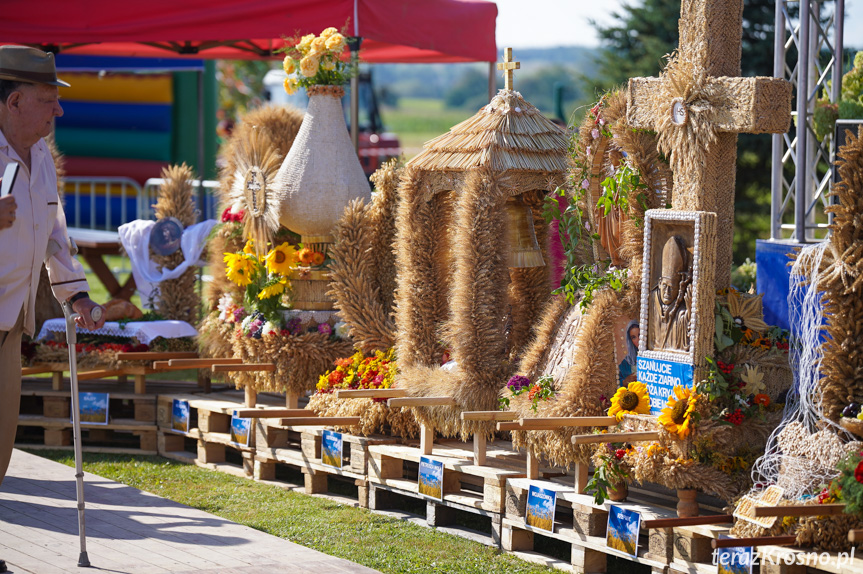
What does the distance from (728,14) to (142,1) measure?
4.65 m

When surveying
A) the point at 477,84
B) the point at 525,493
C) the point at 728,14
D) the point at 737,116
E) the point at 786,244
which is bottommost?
the point at 525,493

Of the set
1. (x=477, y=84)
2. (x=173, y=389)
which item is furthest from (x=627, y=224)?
(x=477, y=84)

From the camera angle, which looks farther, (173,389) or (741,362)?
(173,389)

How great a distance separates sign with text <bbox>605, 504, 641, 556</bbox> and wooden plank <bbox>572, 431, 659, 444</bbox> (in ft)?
1.05

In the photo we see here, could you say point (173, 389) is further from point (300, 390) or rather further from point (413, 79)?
point (413, 79)

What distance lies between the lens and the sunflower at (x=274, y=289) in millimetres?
6176

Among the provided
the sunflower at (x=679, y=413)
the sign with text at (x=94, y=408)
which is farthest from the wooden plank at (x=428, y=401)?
the sign with text at (x=94, y=408)

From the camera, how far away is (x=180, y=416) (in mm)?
6766

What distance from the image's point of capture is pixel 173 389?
733 centimetres

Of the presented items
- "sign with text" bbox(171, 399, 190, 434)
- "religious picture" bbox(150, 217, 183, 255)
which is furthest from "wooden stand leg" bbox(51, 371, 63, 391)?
"religious picture" bbox(150, 217, 183, 255)

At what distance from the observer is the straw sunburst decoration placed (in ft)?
20.6

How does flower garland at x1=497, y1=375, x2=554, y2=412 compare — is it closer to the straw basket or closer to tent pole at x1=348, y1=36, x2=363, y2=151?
the straw basket

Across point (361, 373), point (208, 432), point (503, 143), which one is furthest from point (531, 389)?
point (208, 432)

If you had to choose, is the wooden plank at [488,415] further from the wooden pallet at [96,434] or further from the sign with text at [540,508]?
the wooden pallet at [96,434]
